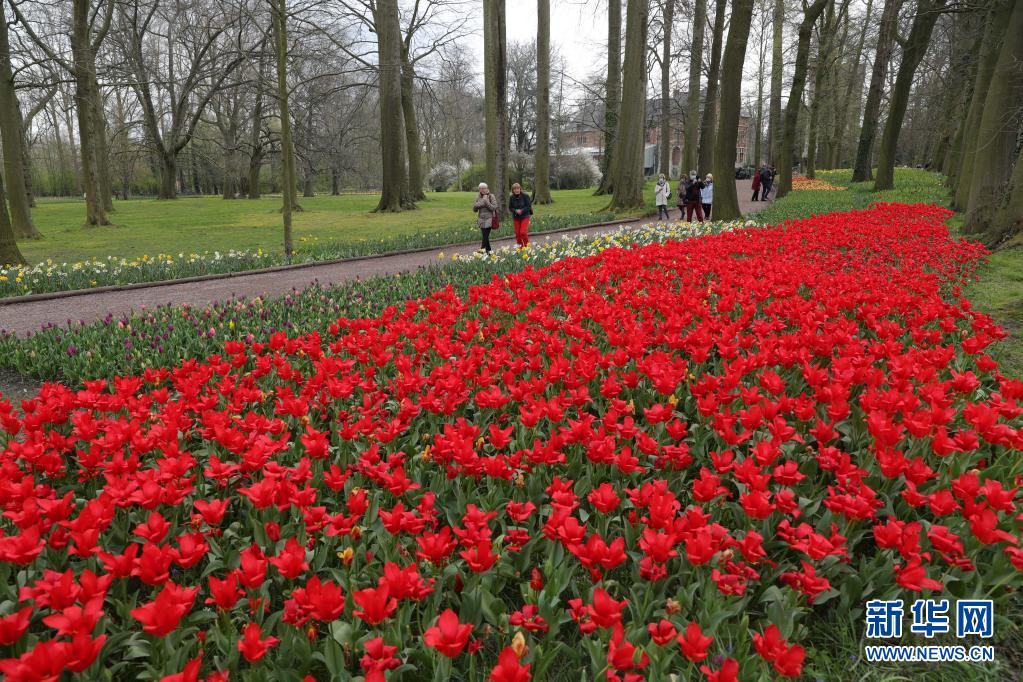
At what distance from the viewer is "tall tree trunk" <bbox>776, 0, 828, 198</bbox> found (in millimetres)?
22659

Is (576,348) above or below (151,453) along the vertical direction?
above

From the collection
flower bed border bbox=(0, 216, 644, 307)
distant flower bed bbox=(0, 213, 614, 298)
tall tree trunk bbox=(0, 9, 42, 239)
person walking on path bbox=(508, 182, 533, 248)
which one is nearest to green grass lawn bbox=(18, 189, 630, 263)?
tall tree trunk bbox=(0, 9, 42, 239)

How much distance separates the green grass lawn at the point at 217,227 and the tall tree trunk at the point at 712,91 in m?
4.49

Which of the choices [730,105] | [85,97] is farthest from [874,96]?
[85,97]

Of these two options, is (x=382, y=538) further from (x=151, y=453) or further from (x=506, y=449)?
(x=151, y=453)

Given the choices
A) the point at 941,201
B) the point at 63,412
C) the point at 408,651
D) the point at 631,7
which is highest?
the point at 631,7

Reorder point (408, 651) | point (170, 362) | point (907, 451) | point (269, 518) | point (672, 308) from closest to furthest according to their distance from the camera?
point (408, 651)
point (269, 518)
point (907, 451)
point (672, 308)
point (170, 362)

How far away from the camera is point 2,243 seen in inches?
472

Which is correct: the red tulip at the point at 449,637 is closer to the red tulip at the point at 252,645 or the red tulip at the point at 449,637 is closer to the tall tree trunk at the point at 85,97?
the red tulip at the point at 252,645

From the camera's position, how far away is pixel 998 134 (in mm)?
11078

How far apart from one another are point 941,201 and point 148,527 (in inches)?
848

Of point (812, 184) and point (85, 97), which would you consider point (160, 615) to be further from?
point (812, 184)

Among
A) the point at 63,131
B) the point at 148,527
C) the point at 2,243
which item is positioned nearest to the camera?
the point at 148,527

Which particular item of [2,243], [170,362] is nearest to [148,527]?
[170,362]
